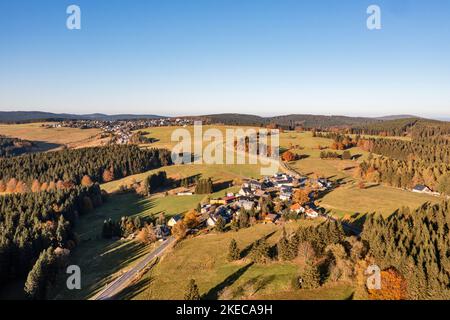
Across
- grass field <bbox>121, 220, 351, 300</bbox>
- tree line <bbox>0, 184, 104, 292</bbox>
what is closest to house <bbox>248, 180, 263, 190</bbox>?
grass field <bbox>121, 220, 351, 300</bbox>

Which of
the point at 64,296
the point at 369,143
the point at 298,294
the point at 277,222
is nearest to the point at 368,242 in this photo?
the point at 298,294

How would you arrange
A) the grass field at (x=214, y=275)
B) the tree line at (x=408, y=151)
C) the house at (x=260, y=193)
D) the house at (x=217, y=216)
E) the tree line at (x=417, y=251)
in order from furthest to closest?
1. the tree line at (x=408, y=151)
2. the house at (x=260, y=193)
3. the house at (x=217, y=216)
4. the grass field at (x=214, y=275)
5. the tree line at (x=417, y=251)

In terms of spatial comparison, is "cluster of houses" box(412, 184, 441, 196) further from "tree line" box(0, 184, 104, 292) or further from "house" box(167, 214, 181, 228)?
"tree line" box(0, 184, 104, 292)

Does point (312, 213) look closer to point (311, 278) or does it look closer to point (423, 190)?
point (311, 278)

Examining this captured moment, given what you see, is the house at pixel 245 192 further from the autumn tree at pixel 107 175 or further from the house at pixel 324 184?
the autumn tree at pixel 107 175

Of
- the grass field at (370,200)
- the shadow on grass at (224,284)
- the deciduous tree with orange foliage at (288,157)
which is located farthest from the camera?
the deciduous tree with orange foliage at (288,157)

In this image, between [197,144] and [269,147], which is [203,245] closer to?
[269,147]

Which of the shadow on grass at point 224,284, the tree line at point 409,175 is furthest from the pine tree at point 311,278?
the tree line at point 409,175
